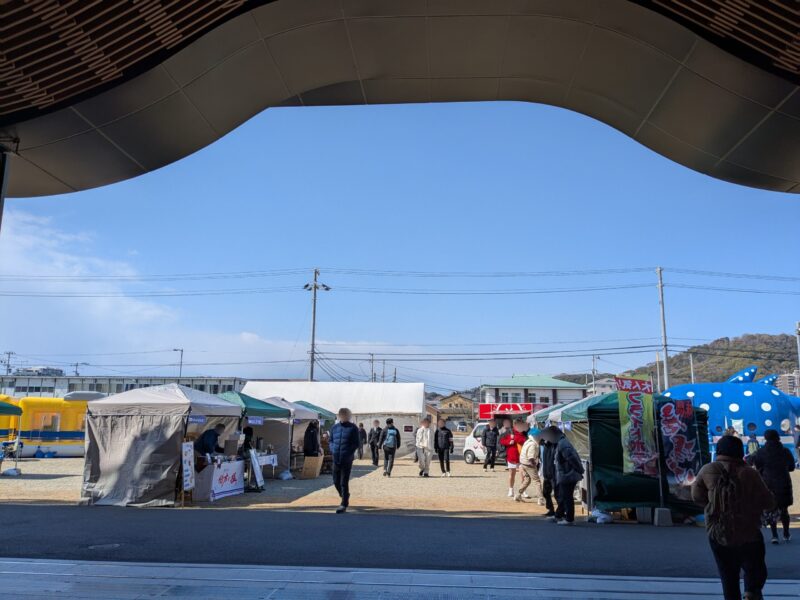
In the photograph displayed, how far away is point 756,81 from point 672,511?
25.1 feet

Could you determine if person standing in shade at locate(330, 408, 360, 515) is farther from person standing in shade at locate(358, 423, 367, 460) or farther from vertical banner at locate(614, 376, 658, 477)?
person standing in shade at locate(358, 423, 367, 460)

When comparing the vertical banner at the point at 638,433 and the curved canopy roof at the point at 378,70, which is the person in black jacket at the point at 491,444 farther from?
the curved canopy roof at the point at 378,70

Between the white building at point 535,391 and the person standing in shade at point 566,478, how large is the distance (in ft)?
185

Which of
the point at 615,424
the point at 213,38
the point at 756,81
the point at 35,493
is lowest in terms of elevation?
the point at 35,493

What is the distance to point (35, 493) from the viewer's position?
1478cm

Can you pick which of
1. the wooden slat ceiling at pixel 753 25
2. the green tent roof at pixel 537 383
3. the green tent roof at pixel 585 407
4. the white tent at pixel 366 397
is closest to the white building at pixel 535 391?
the green tent roof at pixel 537 383

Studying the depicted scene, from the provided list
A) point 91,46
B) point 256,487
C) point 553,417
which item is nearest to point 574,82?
point 91,46

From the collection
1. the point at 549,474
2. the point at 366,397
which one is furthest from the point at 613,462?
the point at 366,397

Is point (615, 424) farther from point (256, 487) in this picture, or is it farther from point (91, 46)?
point (91, 46)

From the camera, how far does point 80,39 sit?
5492 millimetres

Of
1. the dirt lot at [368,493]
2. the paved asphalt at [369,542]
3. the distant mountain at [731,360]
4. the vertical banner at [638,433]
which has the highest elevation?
the distant mountain at [731,360]

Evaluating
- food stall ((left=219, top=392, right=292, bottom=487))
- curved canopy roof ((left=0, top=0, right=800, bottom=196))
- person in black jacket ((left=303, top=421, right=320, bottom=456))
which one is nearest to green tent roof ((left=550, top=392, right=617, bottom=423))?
curved canopy roof ((left=0, top=0, right=800, bottom=196))

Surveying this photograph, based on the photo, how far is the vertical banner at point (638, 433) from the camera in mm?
11234

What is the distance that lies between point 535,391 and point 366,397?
4072 cm
